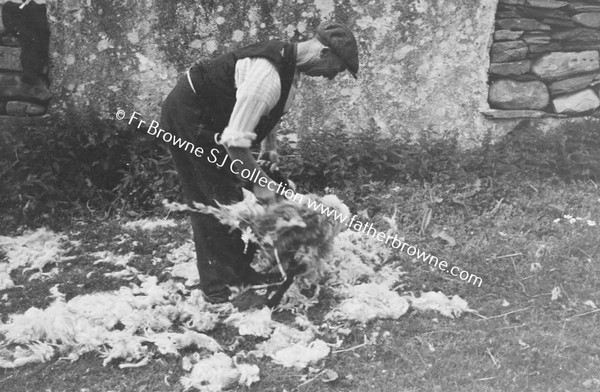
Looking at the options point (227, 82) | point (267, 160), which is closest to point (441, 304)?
point (267, 160)

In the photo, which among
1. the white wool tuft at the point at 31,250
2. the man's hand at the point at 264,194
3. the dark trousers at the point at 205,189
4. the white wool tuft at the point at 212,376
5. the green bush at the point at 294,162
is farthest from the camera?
the green bush at the point at 294,162

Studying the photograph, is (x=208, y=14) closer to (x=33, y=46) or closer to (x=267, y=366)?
(x=33, y=46)

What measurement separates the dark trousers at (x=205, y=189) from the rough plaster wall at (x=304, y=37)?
85.1 inches

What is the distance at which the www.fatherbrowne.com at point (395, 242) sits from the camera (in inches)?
129

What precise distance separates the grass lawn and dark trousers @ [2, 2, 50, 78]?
1.51 meters

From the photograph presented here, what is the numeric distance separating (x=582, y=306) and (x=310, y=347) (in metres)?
1.69

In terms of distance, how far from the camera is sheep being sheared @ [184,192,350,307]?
310 centimetres

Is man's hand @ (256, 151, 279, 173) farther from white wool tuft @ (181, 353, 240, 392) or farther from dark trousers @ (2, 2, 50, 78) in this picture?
dark trousers @ (2, 2, 50, 78)

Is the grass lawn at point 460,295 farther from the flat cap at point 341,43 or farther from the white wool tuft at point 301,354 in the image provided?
the flat cap at point 341,43

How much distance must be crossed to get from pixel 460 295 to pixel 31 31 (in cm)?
421

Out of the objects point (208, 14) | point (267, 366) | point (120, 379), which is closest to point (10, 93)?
point (208, 14)

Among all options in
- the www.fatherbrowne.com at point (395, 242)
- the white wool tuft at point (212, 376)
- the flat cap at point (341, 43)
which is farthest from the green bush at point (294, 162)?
the white wool tuft at point (212, 376)

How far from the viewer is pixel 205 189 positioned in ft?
10.7

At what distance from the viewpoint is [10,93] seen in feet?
16.4
